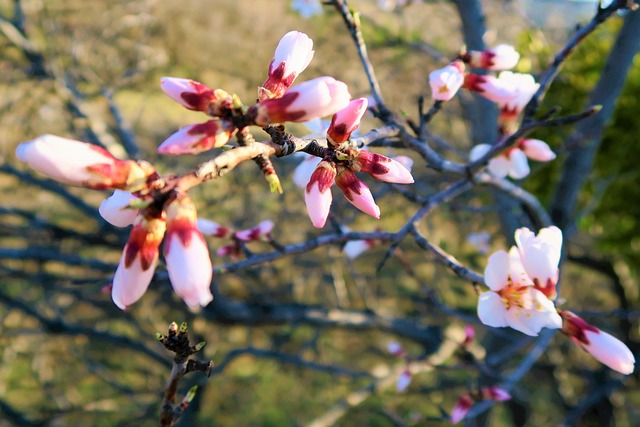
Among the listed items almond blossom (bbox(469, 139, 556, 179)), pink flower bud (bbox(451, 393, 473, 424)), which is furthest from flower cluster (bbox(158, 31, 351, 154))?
pink flower bud (bbox(451, 393, 473, 424))

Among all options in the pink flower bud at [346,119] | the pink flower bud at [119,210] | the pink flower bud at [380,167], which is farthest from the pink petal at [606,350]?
the pink flower bud at [119,210]

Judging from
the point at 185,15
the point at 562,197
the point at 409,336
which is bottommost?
the point at 185,15

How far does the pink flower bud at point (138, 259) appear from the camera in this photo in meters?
0.58

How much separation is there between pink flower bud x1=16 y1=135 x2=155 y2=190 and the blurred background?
0.55 m

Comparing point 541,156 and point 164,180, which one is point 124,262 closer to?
point 164,180

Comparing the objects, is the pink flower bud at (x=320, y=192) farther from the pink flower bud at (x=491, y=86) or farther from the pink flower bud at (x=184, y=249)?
the pink flower bud at (x=491, y=86)

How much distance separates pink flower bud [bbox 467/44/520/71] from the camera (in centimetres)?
112

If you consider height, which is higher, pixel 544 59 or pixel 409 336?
pixel 544 59

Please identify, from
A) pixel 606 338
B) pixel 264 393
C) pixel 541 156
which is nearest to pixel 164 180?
pixel 606 338

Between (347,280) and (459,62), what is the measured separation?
463 cm

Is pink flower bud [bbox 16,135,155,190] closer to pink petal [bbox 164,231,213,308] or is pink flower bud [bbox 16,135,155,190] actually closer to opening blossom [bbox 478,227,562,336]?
pink petal [bbox 164,231,213,308]

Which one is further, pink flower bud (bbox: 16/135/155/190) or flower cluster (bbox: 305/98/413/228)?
flower cluster (bbox: 305/98/413/228)

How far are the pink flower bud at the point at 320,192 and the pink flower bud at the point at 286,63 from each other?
5.8 inches

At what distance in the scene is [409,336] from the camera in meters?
2.87
